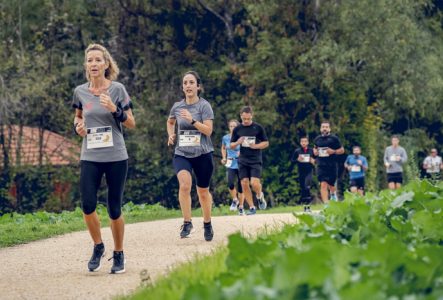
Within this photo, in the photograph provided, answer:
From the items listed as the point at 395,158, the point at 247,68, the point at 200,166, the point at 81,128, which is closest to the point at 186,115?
the point at 200,166

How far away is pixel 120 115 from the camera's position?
948cm

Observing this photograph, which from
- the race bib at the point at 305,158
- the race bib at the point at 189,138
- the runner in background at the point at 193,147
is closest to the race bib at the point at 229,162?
the race bib at the point at 305,158

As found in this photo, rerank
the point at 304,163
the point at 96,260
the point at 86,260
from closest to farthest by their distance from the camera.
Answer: the point at 96,260 < the point at 86,260 < the point at 304,163

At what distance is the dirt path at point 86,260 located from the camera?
870 centimetres

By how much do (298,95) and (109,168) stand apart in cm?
2202

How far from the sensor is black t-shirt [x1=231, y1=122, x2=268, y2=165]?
58.4 feet

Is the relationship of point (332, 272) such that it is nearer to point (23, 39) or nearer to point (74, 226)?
point (74, 226)

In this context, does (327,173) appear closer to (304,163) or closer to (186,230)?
(304,163)

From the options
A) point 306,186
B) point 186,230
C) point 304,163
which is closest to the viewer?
point 186,230

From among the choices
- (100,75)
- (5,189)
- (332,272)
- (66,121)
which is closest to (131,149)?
(66,121)

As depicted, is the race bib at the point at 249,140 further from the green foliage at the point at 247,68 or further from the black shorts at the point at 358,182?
the green foliage at the point at 247,68

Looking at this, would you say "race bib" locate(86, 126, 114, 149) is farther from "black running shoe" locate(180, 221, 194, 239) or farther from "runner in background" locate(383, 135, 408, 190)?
"runner in background" locate(383, 135, 408, 190)

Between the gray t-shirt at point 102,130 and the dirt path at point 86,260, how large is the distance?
107cm

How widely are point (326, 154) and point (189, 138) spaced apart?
28.5 feet
